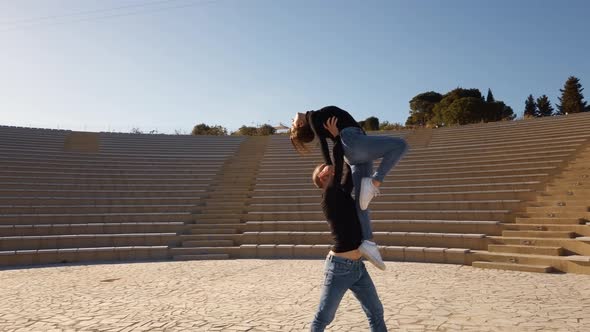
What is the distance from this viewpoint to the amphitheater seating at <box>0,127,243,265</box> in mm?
11562

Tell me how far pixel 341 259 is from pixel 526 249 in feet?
24.6

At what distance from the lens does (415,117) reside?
164 ft

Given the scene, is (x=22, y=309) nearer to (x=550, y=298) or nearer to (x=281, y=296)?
Answer: (x=281, y=296)

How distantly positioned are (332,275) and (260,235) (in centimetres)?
919

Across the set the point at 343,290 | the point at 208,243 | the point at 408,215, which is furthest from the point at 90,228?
the point at 343,290

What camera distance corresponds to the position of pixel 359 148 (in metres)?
2.99

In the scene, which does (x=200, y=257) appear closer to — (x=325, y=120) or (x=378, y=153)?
(x=325, y=120)

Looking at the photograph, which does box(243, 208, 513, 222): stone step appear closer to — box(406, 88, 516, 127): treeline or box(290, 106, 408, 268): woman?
box(290, 106, 408, 268): woman

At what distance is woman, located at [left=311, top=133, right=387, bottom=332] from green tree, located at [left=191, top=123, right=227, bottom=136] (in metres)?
36.9

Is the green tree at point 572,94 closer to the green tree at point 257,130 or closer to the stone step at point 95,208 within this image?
the green tree at point 257,130

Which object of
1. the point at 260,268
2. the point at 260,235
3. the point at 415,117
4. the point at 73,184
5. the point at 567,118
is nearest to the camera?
the point at 260,268

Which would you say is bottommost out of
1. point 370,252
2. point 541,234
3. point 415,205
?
point 541,234

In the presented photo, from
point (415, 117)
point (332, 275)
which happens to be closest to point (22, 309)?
point (332, 275)

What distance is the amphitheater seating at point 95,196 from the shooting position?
1156cm
